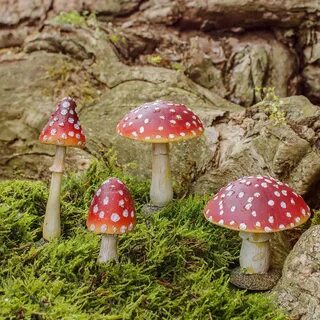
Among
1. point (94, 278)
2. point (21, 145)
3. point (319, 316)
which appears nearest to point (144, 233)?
point (94, 278)

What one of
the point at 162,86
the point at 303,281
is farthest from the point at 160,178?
the point at 162,86

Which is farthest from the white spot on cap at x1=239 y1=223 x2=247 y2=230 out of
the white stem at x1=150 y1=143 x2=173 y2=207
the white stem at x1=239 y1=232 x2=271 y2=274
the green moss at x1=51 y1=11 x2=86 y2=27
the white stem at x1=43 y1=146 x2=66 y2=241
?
the green moss at x1=51 y1=11 x2=86 y2=27

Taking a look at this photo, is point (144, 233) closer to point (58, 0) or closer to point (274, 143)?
point (274, 143)

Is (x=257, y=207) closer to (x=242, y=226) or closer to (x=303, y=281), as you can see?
(x=242, y=226)

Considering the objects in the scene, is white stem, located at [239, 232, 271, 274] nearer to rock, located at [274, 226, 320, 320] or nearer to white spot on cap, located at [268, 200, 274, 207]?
rock, located at [274, 226, 320, 320]

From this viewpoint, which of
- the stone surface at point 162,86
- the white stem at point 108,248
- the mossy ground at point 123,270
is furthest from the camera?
the stone surface at point 162,86

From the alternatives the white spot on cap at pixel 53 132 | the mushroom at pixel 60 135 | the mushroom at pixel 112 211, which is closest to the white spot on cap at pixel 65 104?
the mushroom at pixel 60 135

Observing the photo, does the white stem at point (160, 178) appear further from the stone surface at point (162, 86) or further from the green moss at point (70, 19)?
the green moss at point (70, 19)
